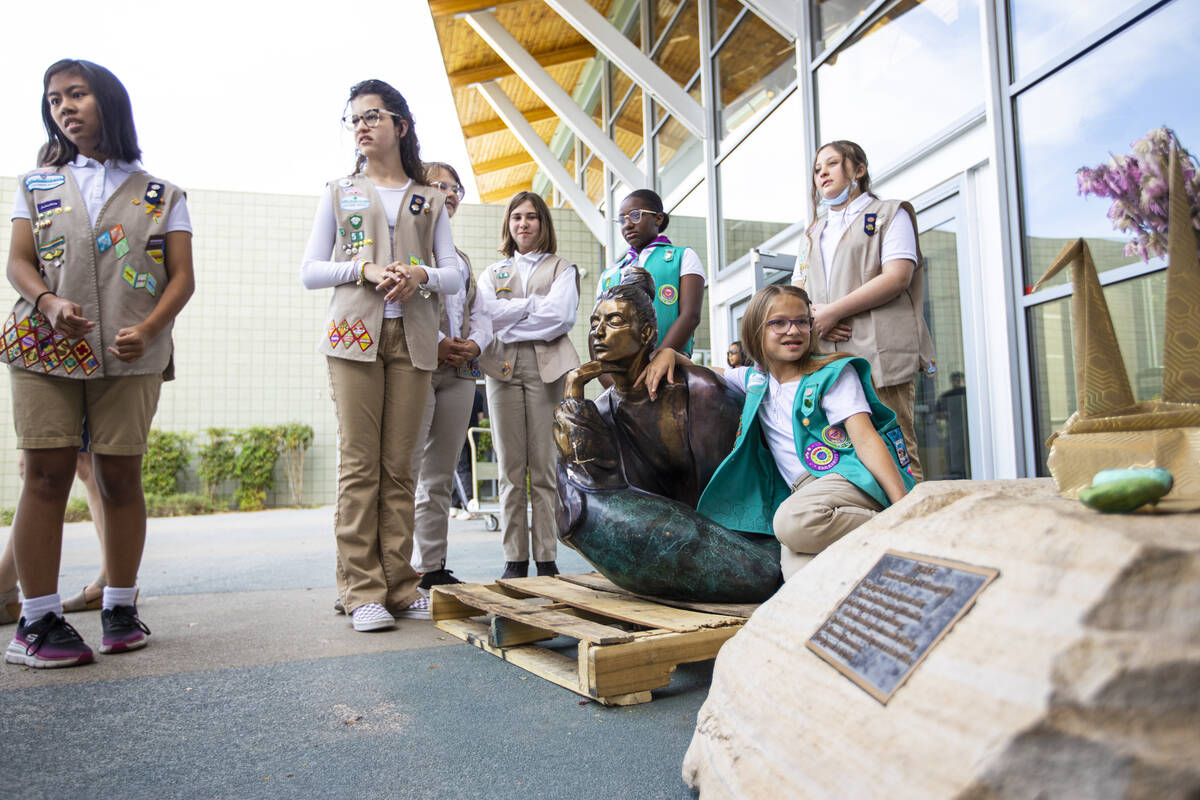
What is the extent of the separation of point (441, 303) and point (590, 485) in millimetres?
1210

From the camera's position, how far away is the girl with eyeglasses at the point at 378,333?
2684 millimetres

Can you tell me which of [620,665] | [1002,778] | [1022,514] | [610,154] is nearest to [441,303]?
[620,665]

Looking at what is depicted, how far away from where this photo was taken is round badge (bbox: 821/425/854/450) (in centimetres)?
202

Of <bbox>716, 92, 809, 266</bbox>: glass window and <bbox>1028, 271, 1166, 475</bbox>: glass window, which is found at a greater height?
<bbox>716, 92, 809, 266</bbox>: glass window

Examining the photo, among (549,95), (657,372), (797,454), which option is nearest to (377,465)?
(657,372)

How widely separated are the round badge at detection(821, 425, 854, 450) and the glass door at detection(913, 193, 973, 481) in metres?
2.26

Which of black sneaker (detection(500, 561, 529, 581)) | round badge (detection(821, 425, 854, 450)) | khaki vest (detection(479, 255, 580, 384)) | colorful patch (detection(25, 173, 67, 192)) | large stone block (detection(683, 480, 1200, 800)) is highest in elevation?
colorful patch (detection(25, 173, 67, 192))

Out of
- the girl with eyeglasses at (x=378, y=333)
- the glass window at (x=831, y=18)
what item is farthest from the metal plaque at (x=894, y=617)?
the glass window at (x=831, y=18)

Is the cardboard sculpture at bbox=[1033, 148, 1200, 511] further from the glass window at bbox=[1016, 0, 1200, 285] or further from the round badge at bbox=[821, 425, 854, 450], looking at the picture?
the glass window at bbox=[1016, 0, 1200, 285]

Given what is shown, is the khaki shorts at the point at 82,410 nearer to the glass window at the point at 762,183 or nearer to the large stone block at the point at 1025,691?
the large stone block at the point at 1025,691

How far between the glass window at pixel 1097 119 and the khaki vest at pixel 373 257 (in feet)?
8.36

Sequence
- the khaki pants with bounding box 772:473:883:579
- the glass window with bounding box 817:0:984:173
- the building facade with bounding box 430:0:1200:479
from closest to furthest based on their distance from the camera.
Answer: the khaki pants with bounding box 772:473:883:579
the building facade with bounding box 430:0:1200:479
the glass window with bounding box 817:0:984:173

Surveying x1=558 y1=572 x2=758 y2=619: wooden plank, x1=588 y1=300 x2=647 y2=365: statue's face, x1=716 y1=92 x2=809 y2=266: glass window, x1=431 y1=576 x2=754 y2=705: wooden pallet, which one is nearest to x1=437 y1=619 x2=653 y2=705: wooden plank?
x1=431 y1=576 x2=754 y2=705: wooden pallet

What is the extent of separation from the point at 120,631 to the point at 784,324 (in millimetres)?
2144
